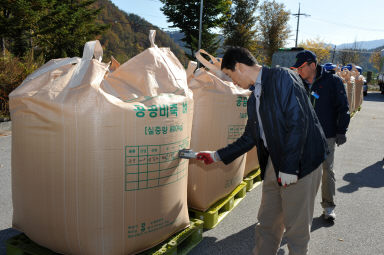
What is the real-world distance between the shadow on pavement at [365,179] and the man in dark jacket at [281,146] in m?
2.49

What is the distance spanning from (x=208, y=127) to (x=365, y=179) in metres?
3.37

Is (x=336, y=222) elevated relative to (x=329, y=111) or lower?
lower

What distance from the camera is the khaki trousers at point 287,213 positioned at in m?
2.03

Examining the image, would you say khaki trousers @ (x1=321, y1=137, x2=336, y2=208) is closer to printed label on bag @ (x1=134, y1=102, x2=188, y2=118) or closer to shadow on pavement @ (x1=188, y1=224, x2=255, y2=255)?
shadow on pavement @ (x1=188, y1=224, x2=255, y2=255)

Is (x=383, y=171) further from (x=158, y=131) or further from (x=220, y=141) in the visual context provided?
(x=158, y=131)

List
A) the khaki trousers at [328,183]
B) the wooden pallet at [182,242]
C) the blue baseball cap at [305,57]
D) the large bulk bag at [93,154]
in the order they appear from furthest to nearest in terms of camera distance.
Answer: the khaki trousers at [328,183], the blue baseball cap at [305,57], the wooden pallet at [182,242], the large bulk bag at [93,154]

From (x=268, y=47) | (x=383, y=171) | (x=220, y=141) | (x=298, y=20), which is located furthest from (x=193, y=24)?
(x=220, y=141)

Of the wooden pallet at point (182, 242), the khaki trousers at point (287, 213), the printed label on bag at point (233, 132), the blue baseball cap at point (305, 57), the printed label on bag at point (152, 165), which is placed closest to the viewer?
the printed label on bag at point (152, 165)

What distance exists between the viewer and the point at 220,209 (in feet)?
10.5

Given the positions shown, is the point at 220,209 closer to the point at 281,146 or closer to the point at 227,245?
the point at 227,245

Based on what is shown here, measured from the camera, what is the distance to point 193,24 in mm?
28094

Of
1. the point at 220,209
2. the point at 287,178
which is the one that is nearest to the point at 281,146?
the point at 287,178

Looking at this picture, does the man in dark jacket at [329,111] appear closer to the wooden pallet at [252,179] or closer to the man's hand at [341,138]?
the man's hand at [341,138]

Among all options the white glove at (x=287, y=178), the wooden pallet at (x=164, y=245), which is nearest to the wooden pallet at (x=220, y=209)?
the wooden pallet at (x=164, y=245)
